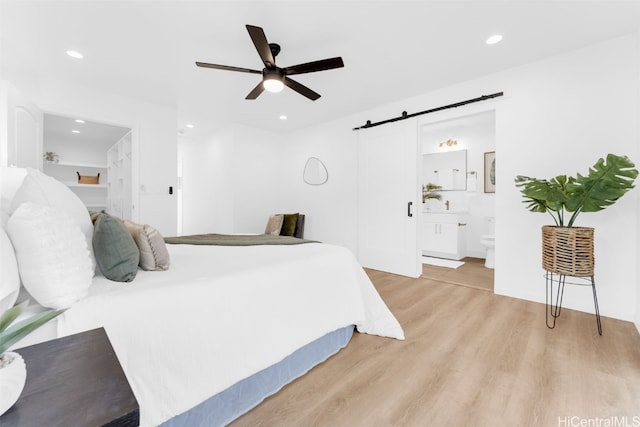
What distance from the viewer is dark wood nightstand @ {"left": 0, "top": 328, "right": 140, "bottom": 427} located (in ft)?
1.59

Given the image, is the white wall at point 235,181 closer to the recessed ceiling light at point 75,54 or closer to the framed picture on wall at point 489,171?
the recessed ceiling light at point 75,54

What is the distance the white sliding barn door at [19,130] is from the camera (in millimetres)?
2070

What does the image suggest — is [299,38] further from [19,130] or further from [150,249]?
[19,130]

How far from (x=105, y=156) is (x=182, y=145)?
147 centimetres

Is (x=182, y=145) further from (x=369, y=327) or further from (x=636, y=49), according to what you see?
(x=636, y=49)

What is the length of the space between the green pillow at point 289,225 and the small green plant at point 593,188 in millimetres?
3363

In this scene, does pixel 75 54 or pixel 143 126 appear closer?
pixel 75 54

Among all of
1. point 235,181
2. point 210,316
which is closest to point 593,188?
point 210,316

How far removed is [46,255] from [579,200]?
3320mm

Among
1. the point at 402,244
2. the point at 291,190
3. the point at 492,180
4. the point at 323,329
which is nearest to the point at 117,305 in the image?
the point at 323,329

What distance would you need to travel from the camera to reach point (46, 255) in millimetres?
934

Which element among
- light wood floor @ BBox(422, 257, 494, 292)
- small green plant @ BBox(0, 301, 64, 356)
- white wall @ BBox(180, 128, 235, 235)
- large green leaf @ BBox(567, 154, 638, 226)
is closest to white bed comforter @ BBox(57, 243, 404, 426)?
small green plant @ BBox(0, 301, 64, 356)

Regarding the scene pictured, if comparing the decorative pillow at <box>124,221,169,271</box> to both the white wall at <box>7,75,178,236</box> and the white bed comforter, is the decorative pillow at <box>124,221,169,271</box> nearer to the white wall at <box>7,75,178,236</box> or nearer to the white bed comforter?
the white bed comforter

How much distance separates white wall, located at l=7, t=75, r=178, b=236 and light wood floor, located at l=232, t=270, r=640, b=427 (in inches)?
135
